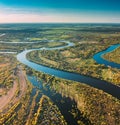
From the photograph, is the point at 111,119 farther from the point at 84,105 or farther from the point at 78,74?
the point at 78,74

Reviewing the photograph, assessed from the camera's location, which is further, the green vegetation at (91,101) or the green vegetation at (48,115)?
the green vegetation at (91,101)

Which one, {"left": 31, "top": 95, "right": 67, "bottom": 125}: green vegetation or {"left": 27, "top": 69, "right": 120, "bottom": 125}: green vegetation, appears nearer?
{"left": 31, "top": 95, "right": 67, "bottom": 125}: green vegetation

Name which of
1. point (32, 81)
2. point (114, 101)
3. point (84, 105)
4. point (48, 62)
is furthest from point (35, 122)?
point (48, 62)

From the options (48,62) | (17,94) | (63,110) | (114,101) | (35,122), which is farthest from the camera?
(48,62)

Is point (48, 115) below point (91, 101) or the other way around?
the other way around

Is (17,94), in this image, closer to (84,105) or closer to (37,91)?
(37,91)

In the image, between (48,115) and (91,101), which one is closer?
(48,115)

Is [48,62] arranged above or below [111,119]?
below

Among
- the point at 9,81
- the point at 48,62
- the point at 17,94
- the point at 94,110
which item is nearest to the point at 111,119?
the point at 94,110

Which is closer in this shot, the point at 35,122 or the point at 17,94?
Result: the point at 35,122

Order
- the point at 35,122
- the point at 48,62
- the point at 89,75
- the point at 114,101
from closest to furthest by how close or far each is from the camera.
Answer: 1. the point at 35,122
2. the point at 114,101
3. the point at 89,75
4. the point at 48,62
